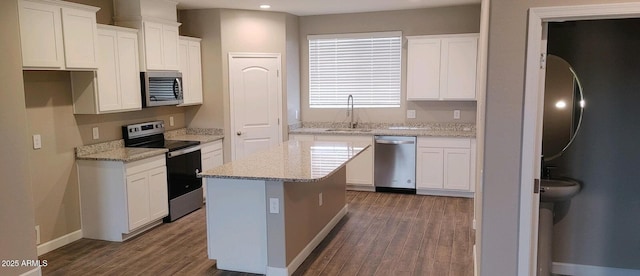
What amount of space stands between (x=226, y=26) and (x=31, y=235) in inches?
135

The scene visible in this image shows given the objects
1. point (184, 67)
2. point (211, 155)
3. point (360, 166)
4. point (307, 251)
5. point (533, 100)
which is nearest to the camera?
point (533, 100)

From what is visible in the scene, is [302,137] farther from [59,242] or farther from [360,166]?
[59,242]

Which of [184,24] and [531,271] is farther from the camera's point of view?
[184,24]

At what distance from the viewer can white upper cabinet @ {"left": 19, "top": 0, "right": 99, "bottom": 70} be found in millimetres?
3613

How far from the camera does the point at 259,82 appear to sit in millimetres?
6234

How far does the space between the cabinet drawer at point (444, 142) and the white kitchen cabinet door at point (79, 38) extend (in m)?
3.91

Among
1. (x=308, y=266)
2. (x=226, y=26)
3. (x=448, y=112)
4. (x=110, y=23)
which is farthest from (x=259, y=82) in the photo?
(x=308, y=266)

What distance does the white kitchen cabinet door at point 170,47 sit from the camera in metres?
5.23

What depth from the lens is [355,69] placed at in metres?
6.83

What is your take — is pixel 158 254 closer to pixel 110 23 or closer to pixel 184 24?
pixel 110 23

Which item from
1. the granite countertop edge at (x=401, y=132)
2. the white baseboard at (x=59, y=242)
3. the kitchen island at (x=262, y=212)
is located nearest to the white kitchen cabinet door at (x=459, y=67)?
the granite countertop edge at (x=401, y=132)

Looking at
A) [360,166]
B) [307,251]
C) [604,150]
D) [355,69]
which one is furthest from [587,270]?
[355,69]

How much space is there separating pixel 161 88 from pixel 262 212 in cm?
245

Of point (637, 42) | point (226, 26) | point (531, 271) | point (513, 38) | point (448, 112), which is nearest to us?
point (513, 38)
